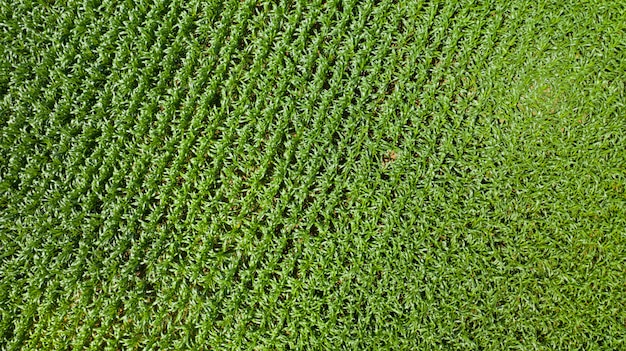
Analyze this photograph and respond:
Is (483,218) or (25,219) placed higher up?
(483,218)

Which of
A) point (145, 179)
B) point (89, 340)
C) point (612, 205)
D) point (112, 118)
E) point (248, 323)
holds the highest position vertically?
point (612, 205)

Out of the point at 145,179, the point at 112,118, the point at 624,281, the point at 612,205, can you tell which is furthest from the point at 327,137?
the point at 624,281

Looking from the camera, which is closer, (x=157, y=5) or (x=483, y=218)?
(x=483, y=218)

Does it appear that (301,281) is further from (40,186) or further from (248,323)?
(40,186)

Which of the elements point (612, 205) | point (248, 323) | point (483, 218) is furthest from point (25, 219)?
point (612, 205)

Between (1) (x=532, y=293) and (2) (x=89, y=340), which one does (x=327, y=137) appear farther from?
(2) (x=89, y=340)

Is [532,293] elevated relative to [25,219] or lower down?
elevated
